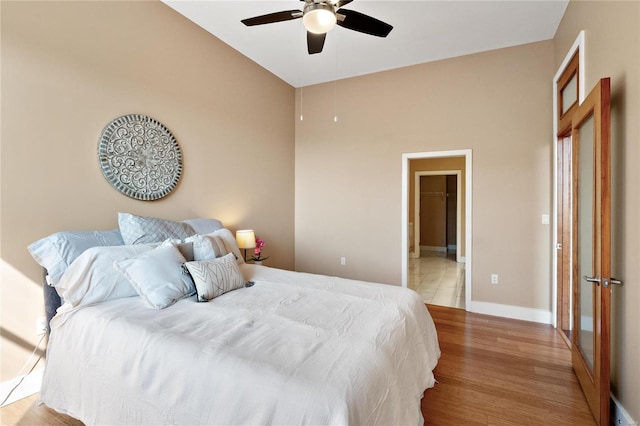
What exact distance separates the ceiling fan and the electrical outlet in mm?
2674

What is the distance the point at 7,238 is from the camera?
1991 mm

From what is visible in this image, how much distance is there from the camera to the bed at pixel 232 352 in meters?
1.15

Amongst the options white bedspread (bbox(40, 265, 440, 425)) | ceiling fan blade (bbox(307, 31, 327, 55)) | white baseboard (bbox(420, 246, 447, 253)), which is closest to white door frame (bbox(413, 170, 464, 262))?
white baseboard (bbox(420, 246, 447, 253))

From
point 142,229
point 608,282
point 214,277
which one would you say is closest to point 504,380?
point 608,282

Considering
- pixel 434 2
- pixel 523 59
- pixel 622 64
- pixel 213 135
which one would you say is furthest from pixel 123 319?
pixel 523 59

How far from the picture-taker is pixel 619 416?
1.74 metres

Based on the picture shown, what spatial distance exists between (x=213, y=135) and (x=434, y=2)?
2.63m

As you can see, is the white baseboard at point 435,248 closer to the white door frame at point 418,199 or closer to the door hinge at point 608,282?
the white door frame at point 418,199

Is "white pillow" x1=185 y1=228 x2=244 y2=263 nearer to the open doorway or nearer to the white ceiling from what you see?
the white ceiling

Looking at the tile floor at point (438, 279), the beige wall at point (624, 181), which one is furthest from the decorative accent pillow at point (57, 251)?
the tile floor at point (438, 279)

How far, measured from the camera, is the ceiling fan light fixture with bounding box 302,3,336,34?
1.98 m

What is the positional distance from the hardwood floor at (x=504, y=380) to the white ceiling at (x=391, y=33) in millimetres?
3251

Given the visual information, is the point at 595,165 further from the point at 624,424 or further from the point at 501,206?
the point at 501,206

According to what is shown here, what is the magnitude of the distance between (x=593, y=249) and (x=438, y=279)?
373 centimetres
